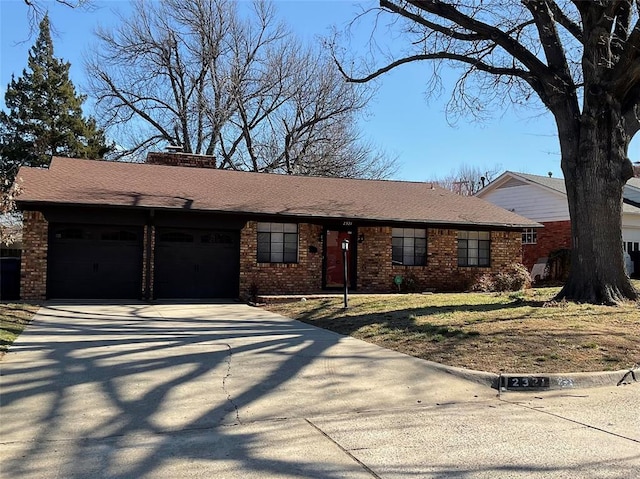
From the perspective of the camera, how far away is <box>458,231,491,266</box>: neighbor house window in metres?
20.8

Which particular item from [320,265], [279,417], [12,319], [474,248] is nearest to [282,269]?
[320,265]

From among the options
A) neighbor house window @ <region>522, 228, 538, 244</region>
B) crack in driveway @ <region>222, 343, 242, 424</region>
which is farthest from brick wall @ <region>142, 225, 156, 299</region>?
neighbor house window @ <region>522, 228, 538, 244</region>

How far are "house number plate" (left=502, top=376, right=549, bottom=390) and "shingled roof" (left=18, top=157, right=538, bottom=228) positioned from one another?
1115cm

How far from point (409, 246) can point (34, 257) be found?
38.0ft

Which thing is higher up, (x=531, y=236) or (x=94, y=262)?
(x=531, y=236)

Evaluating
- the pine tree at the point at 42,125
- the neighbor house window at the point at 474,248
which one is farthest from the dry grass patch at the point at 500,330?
the pine tree at the point at 42,125

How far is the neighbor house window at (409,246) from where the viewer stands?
1994cm

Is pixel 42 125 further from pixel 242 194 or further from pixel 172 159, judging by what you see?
pixel 242 194

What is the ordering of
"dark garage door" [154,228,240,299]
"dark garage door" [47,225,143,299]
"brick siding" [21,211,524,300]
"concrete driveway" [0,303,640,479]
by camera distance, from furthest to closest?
"dark garage door" [154,228,240,299]
"dark garage door" [47,225,143,299]
"brick siding" [21,211,524,300]
"concrete driveway" [0,303,640,479]

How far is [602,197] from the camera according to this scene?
41.8ft

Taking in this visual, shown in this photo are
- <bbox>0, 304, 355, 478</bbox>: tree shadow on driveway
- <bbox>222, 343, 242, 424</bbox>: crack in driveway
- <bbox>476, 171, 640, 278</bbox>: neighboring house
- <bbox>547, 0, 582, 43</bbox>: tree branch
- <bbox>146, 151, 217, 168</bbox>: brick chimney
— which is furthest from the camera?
<bbox>476, 171, 640, 278</bbox>: neighboring house

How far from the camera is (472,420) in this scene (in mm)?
5891

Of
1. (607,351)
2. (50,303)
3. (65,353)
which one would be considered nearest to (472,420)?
(607,351)

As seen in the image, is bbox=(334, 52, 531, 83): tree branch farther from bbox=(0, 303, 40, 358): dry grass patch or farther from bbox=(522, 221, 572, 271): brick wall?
bbox=(522, 221, 572, 271): brick wall
